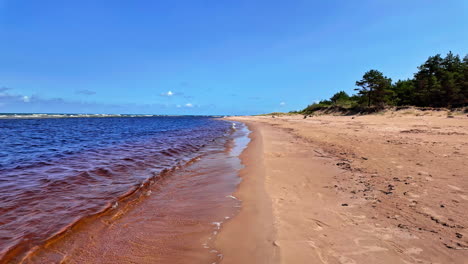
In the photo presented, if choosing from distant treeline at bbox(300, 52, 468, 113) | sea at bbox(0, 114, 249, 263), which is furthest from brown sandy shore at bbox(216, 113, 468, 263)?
distant treeline at bbox(300, 52, 468, 113)

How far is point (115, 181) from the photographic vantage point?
6.16 meters

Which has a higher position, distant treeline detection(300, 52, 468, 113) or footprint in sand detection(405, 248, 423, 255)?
distant treeline detection(300, 52, 468, 113)

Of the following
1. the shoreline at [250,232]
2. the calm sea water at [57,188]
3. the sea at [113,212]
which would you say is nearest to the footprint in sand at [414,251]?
the shoreline at [250,232]

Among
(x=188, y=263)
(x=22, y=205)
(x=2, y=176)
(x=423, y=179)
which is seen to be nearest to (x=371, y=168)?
(x=423, y=179)

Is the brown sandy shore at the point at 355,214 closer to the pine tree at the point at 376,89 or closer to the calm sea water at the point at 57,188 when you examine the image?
the calm sea water at the point at 57,188

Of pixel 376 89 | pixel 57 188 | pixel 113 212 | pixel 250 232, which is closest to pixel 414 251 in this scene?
pixel 250 232

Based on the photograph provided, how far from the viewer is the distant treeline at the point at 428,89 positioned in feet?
96.3

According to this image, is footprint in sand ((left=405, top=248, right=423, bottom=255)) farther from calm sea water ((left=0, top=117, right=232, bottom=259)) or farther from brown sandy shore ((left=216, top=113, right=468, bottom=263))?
calm sea water ((left=0, top=117, right=232, bottom=259))

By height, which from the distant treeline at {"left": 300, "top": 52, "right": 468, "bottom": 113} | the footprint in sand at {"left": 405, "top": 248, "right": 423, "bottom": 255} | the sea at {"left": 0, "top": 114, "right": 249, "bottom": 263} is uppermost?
the distant treeline at {"left": 300, "top": 52, "right": 468, "bottom": 113}

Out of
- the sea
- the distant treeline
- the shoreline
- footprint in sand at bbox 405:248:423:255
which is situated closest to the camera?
footprint in sand at bbox 405:248:423:255

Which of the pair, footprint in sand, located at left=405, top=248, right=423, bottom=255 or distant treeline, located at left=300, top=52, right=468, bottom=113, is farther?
distant treeline, located at left=300, top=52, right=468, bottom=113

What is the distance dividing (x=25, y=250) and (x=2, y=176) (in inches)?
205

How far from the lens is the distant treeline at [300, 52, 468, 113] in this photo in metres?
29.3

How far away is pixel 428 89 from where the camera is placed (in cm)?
3192
